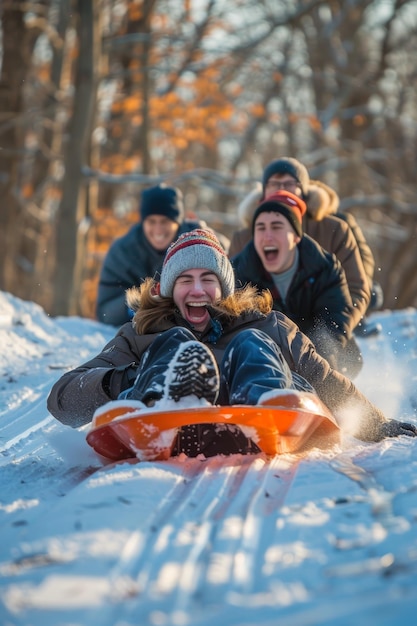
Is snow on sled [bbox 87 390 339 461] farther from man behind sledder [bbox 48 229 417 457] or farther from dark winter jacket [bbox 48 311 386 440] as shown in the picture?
dark winter jacket [bbox 48 311 386 440]

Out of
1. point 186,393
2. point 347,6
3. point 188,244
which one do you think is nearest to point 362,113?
point 347,6

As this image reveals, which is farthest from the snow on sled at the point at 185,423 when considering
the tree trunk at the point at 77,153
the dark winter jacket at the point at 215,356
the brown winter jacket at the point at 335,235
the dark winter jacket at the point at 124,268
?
the tree trunk at the point at 77,153

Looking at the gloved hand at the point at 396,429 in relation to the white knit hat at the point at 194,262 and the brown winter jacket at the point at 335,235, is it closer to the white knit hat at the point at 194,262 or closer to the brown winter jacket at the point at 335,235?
the white knit hat at the point at 194,262

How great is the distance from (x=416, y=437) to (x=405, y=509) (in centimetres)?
111

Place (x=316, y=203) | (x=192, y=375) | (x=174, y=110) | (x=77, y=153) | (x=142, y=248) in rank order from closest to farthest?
(x=192, y=375) → (x=316, y=203) → (x=142, y=248) → (x=77, y=153) → (x=174, y=110)

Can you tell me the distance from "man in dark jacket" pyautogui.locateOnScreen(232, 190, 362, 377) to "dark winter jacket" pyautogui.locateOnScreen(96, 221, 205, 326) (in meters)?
2.09

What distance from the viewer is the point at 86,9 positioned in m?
10.3

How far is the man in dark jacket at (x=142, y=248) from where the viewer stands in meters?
6.98

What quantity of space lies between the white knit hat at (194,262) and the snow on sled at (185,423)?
2.87ft

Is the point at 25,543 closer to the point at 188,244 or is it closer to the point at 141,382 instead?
the point at 141,382

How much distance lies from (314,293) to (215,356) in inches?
60.1

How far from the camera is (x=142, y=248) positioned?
718 centimetres


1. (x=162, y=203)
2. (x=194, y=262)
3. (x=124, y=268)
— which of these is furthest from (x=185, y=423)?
(x=124, y=268)

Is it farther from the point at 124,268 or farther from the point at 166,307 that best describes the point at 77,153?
the point at 166,307
